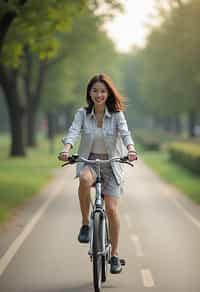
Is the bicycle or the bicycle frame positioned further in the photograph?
the bicycle frame

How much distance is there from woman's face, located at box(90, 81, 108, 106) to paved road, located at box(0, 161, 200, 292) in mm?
1991

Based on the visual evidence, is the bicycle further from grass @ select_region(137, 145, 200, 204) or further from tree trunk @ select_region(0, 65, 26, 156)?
tree trunk @ select_region(0, 65, 26, 156)

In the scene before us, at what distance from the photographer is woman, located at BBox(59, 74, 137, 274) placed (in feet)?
28.2

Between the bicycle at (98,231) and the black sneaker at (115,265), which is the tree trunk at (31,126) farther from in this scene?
the bicycle at (98,231)

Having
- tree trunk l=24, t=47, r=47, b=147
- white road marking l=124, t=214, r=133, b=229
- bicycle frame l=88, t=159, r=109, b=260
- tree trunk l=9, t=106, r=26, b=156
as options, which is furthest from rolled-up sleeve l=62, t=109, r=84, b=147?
tree trunk l=24, t=47, r=47, b=147

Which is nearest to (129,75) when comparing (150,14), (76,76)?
(76,76)

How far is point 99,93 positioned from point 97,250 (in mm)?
1689

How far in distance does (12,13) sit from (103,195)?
1454 cm

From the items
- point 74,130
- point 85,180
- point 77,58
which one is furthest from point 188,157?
point 85,180

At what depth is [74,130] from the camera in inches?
339

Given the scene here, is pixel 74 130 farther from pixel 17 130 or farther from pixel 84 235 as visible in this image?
pixel 17 130

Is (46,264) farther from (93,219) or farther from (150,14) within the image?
(150,14)

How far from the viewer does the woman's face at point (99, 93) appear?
8.73m

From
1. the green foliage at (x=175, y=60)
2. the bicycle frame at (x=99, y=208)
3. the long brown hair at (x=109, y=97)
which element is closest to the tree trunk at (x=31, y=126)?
the green foliage at (x=175, y=60)
